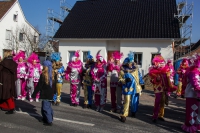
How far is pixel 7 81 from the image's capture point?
7211 mm

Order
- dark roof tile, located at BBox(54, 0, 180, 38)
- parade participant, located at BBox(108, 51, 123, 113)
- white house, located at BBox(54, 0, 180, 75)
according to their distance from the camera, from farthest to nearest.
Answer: dark roof tile, located at BBox(54, 0, 180, 38) < white house, located at BBox(54, 0, 180, 75) < parade participant, located at BBox(108, 51, 123, 113)

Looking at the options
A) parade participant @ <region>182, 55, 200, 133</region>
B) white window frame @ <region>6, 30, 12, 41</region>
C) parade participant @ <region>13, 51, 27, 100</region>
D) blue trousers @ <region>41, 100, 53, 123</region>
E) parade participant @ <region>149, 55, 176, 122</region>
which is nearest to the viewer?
parade participant @ <region>182, 55, 200, 133</region>

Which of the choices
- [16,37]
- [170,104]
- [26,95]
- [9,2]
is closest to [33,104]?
[26,95]

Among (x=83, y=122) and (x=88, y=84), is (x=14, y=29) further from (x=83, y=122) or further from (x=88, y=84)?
(x=83, y=122)

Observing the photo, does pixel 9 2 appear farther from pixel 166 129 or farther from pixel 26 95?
pixel 166 129

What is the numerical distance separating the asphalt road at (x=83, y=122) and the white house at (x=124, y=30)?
1132cm

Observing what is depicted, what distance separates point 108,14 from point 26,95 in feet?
49.2

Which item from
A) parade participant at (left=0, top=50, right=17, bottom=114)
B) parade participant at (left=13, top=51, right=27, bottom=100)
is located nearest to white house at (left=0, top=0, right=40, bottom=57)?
parade participant at (left=13, top=51, right=27, bottom=100)

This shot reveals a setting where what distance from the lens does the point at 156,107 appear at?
6695 millimetres

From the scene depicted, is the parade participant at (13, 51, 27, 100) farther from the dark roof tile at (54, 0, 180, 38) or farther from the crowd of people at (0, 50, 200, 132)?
the dark roof tile at (54, 0, 180, 38)

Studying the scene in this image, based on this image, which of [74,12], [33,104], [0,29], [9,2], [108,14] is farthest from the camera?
[9,2]

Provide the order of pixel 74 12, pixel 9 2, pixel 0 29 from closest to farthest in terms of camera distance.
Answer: pixel 74 12 < pixel 0 29 < pixel 9 2

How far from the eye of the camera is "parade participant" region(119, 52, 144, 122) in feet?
22.0

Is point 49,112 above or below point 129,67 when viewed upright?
below
